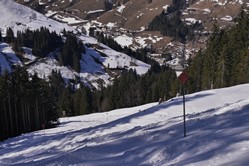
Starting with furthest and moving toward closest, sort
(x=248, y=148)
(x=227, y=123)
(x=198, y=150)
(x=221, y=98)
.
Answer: (x=221, y=98) → (x=227, y=123) → (x=198, y=150) → (x=248, y=148)

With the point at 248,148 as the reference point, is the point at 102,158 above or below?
below

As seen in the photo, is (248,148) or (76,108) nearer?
(248,148)

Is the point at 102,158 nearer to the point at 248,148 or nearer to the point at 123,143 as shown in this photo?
the point at 123,143

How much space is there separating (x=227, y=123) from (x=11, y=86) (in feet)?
143

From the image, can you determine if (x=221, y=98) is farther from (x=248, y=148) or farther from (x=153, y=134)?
(x=248, y=148)

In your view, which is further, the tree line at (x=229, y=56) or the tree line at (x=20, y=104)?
the tree line at (x=229, y=56)

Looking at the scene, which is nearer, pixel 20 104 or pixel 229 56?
pixel 20 104

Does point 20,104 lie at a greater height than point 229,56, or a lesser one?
lesser

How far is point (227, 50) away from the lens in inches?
2530

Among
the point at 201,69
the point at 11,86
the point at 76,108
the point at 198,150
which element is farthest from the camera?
the point at 76,108

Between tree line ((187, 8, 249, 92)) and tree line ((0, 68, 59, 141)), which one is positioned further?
tree line ((187, 8, 249, 92))

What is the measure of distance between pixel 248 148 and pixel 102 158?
5.11 m

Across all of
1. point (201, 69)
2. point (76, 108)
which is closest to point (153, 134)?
point (201, 69)

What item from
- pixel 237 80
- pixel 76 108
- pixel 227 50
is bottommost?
pixel 76 108
